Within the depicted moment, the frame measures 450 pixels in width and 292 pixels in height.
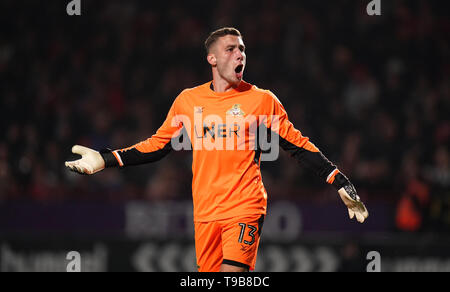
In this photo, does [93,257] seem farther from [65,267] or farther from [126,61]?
[126,61]

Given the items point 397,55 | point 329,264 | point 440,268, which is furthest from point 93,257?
point 397,55

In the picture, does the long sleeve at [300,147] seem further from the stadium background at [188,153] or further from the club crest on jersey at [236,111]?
the stadium background at [188,153]

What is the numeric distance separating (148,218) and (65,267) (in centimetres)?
143

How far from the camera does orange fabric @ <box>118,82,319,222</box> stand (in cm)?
539

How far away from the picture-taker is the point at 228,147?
17.7 feet

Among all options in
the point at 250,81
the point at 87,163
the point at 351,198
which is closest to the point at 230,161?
the point at 351,198

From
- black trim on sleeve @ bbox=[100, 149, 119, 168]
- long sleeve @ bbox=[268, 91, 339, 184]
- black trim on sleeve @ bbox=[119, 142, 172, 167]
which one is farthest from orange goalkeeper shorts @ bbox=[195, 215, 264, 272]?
black trim on sleeve @ bbox=[100, 149, 119, 168]

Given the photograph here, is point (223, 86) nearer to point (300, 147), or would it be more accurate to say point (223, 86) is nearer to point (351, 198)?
point (300, 147)

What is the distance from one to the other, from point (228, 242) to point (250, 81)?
7.46 metres

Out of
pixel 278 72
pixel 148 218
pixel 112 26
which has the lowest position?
pixel 148 218

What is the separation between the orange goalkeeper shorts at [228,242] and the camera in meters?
5.26

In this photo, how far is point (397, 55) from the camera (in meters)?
13.0

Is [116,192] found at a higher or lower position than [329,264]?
higher
